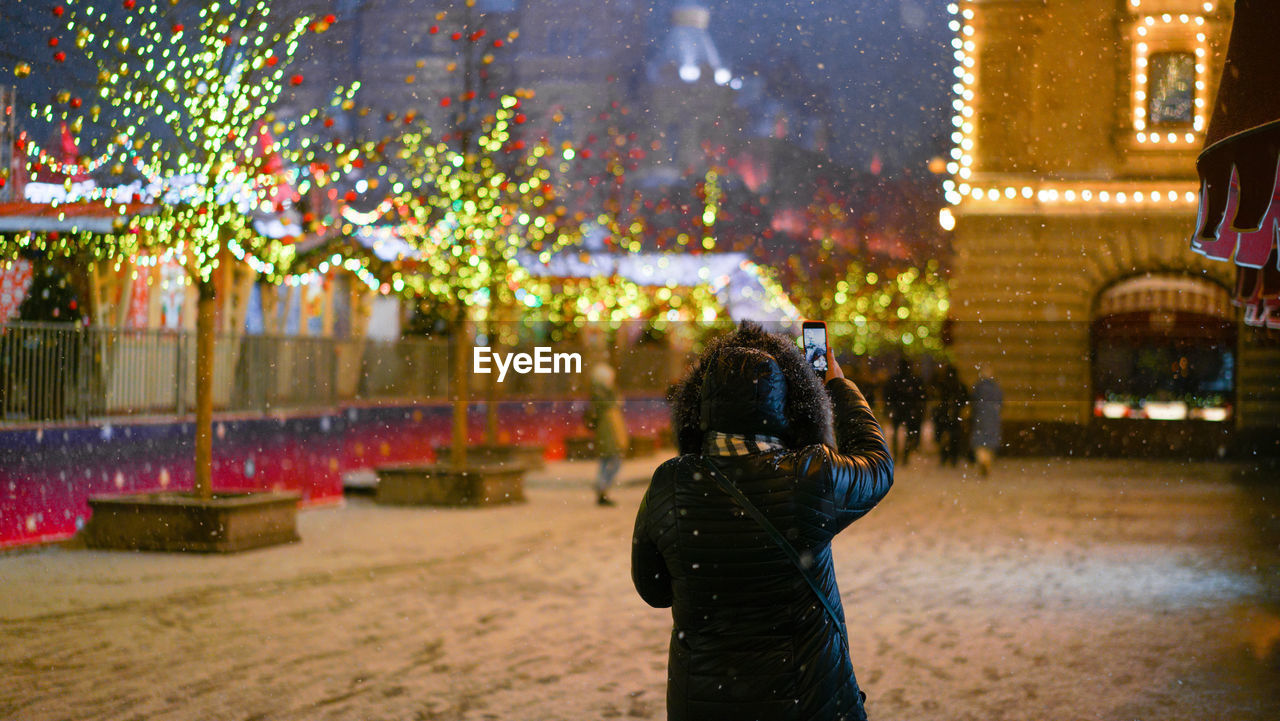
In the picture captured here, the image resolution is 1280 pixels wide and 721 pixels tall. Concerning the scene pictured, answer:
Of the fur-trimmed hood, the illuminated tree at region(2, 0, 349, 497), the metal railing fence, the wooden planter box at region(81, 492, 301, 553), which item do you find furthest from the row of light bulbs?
the fur-trimmed hood

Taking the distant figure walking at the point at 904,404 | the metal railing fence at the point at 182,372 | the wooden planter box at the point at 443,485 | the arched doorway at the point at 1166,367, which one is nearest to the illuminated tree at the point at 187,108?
the metal railing fence at the point at 182,372

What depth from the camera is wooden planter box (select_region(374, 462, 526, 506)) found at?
13625 millimetres

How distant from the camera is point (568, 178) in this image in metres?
21.6

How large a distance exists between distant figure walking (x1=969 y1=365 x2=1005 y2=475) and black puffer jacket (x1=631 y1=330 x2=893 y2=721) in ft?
51.3

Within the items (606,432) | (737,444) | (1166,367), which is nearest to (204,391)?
(606,432)

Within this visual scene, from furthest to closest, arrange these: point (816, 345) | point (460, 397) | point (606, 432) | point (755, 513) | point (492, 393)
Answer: point (492, 393) → point (460, 397) → point (606, 432) → point (816, 345) → point (755, 513)

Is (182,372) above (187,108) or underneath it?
underneath

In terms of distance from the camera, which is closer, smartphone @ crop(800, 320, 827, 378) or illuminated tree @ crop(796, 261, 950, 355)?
smartphone @ crop(800, 320, 827, 378)

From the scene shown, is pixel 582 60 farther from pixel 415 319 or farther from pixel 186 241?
pixel 186 241

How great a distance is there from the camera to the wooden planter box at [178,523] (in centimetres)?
963

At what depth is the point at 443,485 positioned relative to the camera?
13.6 meters

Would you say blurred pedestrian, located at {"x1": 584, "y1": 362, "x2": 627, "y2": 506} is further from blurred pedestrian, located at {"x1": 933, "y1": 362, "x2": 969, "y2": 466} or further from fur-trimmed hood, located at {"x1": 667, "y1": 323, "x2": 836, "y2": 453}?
fur-trimmed hood, located at {"x1": 667, "y1": 323, "x2": 836, "y2": 453}

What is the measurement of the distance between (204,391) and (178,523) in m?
1.09

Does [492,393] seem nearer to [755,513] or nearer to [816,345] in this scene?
[816,345]
